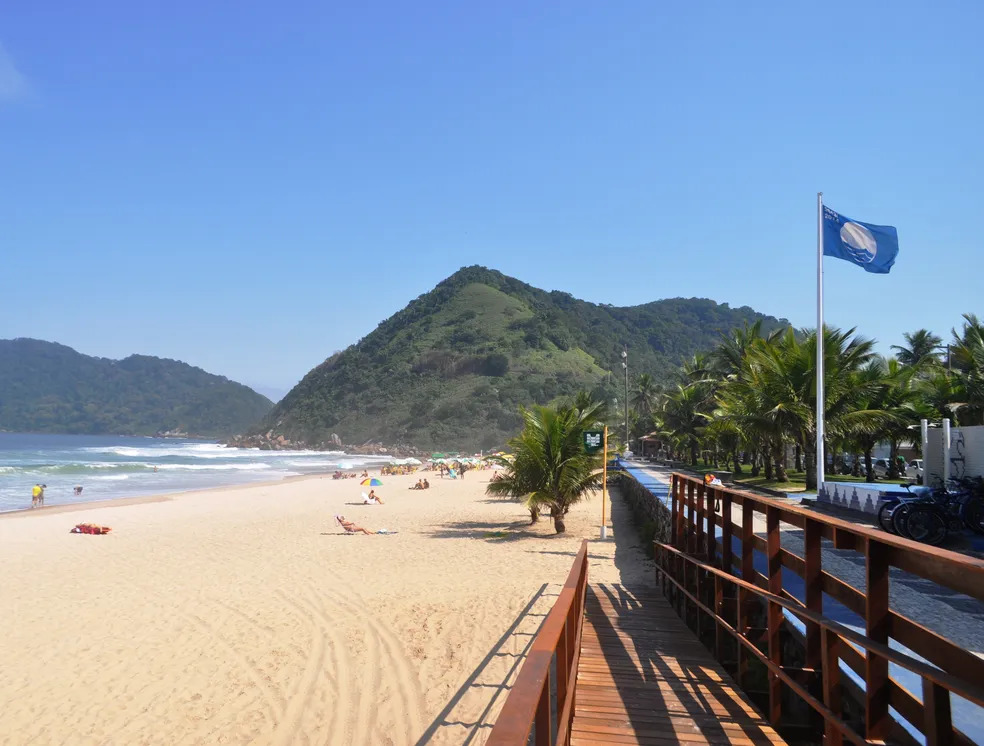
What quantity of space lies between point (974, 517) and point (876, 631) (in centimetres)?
1038

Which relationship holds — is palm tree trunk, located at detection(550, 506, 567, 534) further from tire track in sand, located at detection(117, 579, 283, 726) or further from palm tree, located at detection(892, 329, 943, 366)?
palm tree, located at detection(892, 329, 943, 366)

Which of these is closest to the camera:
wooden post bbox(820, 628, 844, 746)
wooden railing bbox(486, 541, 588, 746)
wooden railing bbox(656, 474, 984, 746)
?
wooden railing bbox(486, 541, 588, 746)

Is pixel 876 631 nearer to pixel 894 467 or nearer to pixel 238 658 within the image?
pixel 238 658

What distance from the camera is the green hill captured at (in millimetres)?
118181

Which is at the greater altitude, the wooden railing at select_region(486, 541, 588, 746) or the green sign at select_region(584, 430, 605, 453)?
the green sign at select_region(584, 430, 605, 453)

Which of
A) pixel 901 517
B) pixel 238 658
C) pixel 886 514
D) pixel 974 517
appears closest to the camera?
pixel 238 658

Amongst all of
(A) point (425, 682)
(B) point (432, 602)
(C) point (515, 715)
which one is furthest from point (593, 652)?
(B) point (432, 602)

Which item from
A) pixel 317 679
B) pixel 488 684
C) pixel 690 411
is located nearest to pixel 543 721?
pixel 488 684

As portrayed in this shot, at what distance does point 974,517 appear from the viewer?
10.9 meters

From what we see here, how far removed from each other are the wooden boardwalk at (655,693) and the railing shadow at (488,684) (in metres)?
1.03

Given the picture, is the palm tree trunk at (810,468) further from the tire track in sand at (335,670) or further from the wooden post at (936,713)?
the wooden post at (936,713)

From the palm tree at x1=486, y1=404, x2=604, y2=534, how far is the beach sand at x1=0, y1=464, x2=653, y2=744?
1078 millimetres

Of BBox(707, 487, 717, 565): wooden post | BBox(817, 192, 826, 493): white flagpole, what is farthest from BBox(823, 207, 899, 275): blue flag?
BBox(707, 487, 717, 565): wooden post

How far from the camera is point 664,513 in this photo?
478 inches
